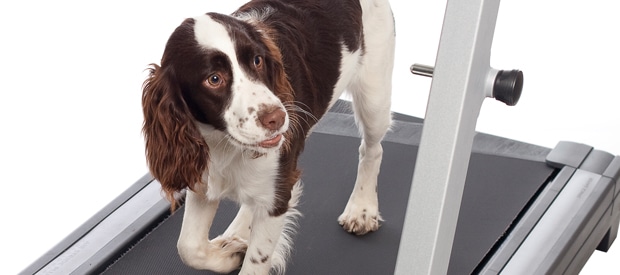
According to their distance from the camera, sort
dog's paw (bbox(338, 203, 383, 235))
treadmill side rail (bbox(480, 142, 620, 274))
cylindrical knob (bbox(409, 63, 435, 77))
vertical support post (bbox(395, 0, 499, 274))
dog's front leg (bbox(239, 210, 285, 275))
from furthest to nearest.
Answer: dog's paw (bbox(338, 203, 383, 235))
treadmill side rail (bbox(480, 142, 620, 274))
dog's front leg (bbox(239, 210, 285, 275))
cylindrical knob (bbox(409, 63, 435, 77))
vertical support post (bbox(395, 0, 499, 274))

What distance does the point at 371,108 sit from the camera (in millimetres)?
3389

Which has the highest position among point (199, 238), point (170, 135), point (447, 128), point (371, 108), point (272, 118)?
point (447, 128)

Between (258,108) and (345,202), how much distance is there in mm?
1438

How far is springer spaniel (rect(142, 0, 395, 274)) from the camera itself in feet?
8.06

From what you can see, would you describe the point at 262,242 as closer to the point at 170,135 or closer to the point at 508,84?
the point at 170,135

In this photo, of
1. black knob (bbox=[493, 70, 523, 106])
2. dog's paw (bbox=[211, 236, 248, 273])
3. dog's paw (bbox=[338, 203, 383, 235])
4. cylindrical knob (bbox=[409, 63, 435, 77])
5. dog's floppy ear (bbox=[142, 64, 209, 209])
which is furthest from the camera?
dog's paw (bbox=[338, 203, 383, 235])

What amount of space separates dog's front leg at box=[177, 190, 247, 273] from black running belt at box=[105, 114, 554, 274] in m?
0.25

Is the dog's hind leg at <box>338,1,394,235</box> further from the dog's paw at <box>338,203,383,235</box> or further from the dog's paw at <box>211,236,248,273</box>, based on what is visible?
the dog's paw at <box>211,236,248,273</box>

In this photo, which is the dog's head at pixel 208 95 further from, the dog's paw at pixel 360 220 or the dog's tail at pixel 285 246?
the dog's paw at pixel 360 220

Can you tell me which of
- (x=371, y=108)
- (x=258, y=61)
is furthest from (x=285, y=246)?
(x=258, y=61)

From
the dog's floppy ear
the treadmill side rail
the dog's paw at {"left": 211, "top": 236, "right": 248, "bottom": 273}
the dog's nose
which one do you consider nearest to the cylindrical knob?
the dog's nose

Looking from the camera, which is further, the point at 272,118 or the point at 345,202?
the point at 345,202

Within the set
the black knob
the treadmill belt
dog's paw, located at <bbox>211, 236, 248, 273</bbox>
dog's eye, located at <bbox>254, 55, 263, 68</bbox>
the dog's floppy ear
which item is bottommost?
the treadmill belt

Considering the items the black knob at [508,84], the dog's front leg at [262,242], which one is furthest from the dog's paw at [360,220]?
the black knob at [508,84]
